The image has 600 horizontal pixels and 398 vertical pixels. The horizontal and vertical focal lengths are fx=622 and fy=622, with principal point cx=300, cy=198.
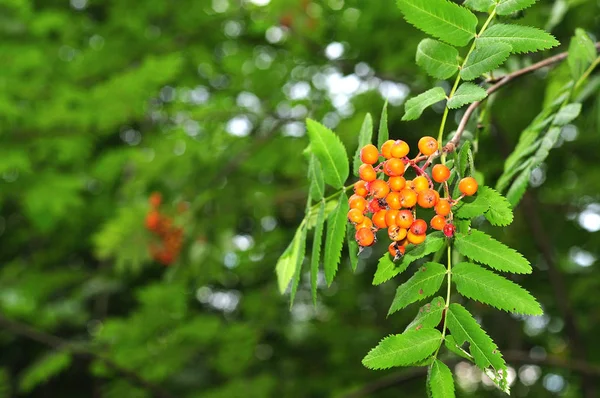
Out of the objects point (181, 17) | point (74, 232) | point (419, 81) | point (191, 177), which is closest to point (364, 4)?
point (419, 81)

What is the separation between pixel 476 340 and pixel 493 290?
0.08 m

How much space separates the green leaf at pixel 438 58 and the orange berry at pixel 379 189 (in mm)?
226

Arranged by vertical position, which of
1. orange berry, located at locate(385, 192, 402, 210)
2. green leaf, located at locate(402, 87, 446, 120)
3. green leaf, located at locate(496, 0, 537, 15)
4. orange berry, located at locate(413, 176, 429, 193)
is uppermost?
green leaf, located at locate(496, 0, 537, 15)

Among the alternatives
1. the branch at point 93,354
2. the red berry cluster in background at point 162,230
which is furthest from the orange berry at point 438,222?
the branch at point 93,354

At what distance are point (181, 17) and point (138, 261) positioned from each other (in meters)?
1.68

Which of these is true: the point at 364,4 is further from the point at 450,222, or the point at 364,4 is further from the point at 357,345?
the point at 357,345

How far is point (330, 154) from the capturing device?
114 centimetres

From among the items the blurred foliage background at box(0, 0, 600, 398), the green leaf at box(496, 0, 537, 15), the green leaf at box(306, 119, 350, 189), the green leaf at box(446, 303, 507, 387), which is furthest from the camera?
the blurred foliage background at box(0, 0, 600, 398)

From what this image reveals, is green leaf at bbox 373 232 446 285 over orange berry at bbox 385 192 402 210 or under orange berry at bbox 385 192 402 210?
under

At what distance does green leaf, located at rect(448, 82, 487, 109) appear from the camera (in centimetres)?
93

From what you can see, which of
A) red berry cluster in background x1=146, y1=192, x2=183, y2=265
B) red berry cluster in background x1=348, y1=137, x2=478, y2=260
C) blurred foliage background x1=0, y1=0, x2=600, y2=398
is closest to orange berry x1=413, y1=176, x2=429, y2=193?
red berry cluster in background x1=348, y1=137, x2=478, y2=260

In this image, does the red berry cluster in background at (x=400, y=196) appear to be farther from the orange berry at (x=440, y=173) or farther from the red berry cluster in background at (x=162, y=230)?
the red berry cluster in background at (x=162, y=230)

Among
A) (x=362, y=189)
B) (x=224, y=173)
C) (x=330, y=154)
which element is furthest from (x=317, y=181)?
(x=224, y=173)

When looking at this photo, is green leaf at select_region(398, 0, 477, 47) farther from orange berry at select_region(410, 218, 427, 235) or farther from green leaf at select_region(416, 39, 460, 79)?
orange berry at select_region(410, 218, 427, 235)
